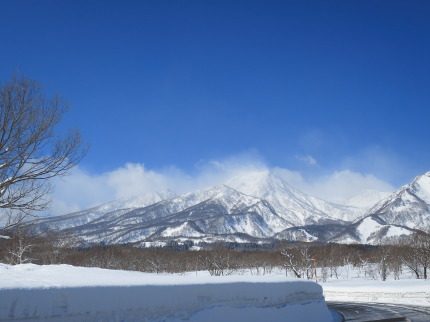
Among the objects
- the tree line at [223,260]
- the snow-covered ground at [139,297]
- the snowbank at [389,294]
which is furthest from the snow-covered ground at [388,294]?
the snow-covered ground at [139,297]

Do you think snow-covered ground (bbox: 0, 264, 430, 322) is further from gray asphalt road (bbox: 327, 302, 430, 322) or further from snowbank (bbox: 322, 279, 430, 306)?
snowbank (bbox: 322, 279, 430, 306)

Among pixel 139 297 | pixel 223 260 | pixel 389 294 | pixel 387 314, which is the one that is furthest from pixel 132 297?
pixel 223 260

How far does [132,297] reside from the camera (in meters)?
6.87

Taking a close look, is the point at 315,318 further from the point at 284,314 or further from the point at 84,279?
the point at 84,279

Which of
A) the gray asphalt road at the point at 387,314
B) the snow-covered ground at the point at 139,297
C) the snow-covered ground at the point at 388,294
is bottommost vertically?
the snow-covered ground at the point at 388,294

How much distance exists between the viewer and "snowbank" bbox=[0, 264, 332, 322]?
19.0ft

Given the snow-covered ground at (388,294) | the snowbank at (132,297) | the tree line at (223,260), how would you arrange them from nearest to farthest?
the snowbank at (132,297) → the snow-covered ground at (388,294) → the tree line at (223,260)

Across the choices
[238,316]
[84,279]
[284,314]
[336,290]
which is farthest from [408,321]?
[336,290]

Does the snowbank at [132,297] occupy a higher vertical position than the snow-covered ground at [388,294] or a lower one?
higher

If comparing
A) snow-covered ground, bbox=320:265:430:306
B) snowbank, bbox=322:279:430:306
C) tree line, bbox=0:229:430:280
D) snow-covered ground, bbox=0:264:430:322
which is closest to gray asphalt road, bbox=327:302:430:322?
snow-covered ground, bbox=0:264:430:322

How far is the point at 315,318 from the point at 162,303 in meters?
6.83

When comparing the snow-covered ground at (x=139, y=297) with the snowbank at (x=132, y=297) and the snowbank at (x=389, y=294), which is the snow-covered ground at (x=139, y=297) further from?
the snowbank at (x=389, y=294)

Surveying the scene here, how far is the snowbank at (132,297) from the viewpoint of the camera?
5797mm

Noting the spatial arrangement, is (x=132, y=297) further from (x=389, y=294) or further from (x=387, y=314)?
(x=389, y=294)
